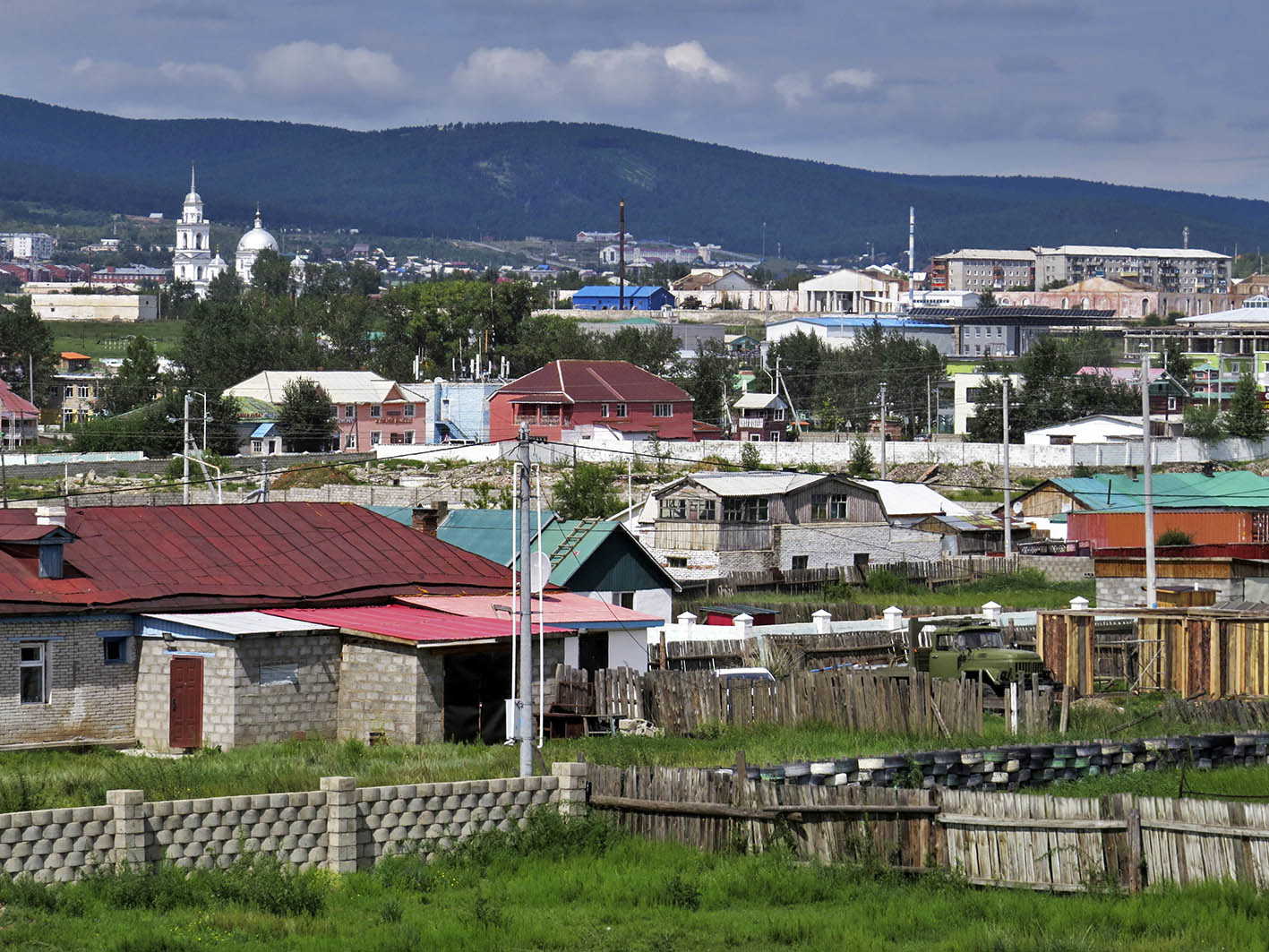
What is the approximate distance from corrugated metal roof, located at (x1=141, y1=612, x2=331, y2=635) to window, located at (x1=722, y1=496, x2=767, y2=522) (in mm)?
28503

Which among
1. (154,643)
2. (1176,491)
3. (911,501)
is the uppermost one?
(1176,491)

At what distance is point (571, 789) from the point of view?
2267cm

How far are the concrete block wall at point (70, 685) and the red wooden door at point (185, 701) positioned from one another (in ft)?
3.22

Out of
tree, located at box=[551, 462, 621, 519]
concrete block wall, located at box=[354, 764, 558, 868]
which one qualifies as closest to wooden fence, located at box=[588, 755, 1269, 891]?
concrete block wall, located at box=[354, 764, 558, 868]

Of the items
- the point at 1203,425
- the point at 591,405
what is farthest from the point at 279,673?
the point at 591,405

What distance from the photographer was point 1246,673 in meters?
33.5

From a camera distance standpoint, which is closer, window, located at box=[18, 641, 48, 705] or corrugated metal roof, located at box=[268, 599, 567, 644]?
window, located at box=[18, 641, 48, 705]

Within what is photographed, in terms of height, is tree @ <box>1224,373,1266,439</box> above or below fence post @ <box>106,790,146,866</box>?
above

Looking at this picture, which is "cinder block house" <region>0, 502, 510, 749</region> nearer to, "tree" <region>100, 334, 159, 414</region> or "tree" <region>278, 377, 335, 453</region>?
"tree" <region>278, 377, 335, 453</region>

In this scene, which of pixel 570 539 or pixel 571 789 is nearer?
pixel 571 789

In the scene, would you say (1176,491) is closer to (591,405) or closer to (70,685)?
(591,405)

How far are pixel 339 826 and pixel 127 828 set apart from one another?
2341 millimetres

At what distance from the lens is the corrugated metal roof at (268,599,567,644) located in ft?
96.4

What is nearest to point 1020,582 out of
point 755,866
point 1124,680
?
point 1124,680
